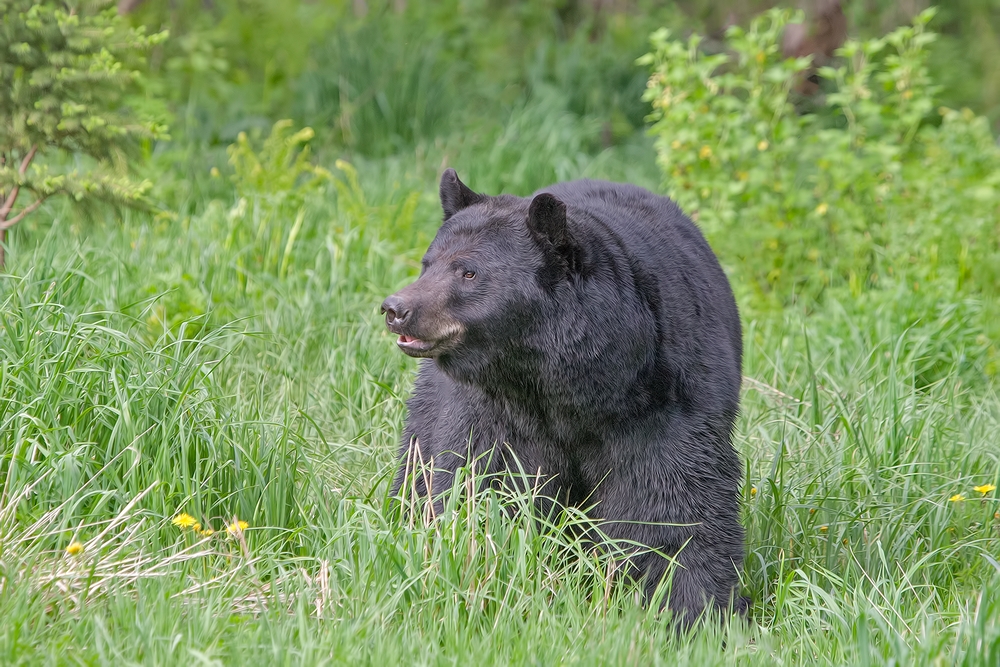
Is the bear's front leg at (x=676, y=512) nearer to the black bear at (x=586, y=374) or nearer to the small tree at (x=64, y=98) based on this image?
the black bear at (x=586, y=374)

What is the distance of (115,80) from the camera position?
→ 15.2 feet

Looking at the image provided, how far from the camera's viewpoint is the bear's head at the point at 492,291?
3176mm

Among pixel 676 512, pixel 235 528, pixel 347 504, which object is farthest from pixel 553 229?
pixel 235 528

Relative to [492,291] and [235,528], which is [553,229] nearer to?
[492,291]

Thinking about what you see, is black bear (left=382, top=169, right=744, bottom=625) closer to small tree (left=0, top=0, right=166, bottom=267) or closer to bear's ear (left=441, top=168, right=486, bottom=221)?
bear's ear (left=441, top=168, right=486, bottom=221)

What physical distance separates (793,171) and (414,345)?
14.1ft

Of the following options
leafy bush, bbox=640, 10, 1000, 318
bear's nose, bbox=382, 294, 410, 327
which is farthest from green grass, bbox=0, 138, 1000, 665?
leafy bush, bbox=640, 10, 1000, 318

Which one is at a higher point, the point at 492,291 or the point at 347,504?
the point at 492,291

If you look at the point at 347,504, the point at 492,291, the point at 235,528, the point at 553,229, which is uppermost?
the point at 553,229

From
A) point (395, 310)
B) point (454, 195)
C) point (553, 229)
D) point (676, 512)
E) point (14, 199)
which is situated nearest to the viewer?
point (395, 310)

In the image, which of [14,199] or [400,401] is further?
[14,199]

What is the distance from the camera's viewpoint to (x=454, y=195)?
139 inches

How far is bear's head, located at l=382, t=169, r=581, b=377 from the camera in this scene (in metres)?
3.18

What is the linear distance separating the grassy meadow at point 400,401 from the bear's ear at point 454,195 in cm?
96
